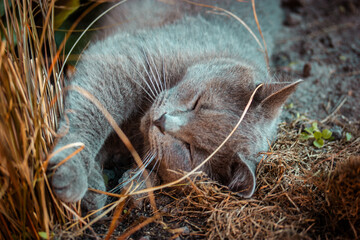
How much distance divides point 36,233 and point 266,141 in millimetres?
1299

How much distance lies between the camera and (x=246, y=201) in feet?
5.68

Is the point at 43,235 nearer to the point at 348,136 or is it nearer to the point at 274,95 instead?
the point at 274,95

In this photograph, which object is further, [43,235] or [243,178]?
[243,178]

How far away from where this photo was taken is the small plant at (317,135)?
222cm

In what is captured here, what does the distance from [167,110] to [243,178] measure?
553mm

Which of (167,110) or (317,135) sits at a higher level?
(167,110)

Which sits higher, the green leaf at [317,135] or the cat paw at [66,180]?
the cat paw at [66,180]

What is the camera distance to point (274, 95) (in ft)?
5.94

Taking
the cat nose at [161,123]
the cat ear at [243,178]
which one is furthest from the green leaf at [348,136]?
the cat nose at [161,123]

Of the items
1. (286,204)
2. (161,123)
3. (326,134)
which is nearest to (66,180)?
(161,123)

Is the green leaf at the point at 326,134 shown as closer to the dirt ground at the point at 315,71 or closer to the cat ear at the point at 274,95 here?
the dirt ground at the point at 315,71

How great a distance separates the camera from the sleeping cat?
1741mm

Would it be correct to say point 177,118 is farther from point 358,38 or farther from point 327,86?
point 358,38

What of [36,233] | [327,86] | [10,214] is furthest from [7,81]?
[327,86]
